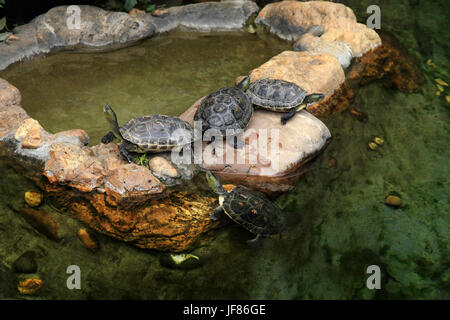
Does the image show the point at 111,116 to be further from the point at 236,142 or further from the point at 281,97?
the point at 281,97

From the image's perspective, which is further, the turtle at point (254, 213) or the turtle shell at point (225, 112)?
the turtle shell at point (225, 112)

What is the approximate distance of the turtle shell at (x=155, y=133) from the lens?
4.01 meters

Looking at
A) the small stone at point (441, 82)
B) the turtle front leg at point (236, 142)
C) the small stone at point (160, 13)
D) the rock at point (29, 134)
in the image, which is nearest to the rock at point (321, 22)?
the small stone at point (441, 82)

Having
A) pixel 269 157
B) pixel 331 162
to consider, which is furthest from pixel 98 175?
pixel 331 162

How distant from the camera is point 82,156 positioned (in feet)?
13.3

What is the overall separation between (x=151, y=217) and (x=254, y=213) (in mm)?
1096

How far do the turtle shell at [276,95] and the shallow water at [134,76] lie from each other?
3.62ft

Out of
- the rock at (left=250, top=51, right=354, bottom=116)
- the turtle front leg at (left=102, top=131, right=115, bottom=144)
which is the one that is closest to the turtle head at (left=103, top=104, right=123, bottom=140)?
the turtle front leg at (left=102, top=131, right=115, bottom=144)

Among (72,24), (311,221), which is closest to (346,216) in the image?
(311,221)

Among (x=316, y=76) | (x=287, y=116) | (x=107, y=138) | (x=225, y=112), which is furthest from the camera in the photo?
(x=316, y=76)

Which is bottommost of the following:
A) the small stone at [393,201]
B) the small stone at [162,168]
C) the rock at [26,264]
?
the small stone at [393,201]

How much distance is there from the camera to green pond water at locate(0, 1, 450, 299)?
3.30 meters

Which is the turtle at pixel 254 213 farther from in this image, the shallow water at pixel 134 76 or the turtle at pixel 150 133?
the shallow water at pixel 134 76

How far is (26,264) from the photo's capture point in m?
3.38
